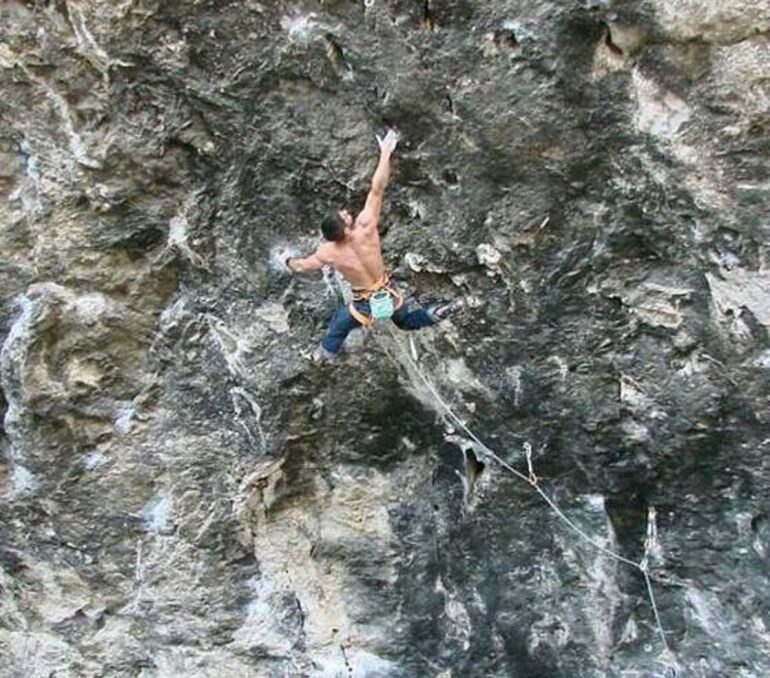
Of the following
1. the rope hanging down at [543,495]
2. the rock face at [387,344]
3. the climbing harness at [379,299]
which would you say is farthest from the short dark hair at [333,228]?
the rope hanging down at [543,495]

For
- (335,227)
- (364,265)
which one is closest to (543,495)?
(364,265)

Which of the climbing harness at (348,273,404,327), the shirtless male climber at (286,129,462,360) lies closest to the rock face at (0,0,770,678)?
the shirtless male climber at (286,129,462,360)

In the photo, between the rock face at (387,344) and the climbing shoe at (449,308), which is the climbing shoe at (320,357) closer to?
the rock face at (387,344)

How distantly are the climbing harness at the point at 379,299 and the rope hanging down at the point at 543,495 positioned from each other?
625 millimetres

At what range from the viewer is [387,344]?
611cm

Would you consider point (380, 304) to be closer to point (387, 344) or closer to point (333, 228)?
point (333, 228)

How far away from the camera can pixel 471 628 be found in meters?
6.72

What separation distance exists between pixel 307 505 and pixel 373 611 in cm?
90

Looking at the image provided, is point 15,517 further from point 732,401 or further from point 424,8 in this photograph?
point 732,401

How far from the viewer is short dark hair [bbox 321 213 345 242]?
512 cm

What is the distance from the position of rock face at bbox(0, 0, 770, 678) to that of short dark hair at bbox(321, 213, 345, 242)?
626 mm

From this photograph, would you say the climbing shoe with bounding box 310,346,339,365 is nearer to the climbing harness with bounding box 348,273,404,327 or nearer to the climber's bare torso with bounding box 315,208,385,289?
the climbing harness with bounding box 348,273,404,327

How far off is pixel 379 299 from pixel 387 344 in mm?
772

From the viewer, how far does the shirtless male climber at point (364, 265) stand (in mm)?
5152
